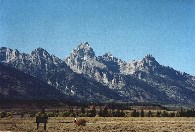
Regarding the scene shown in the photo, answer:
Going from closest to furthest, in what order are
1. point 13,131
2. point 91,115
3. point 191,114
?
point 13,131 < point 91,115 < point 191,114

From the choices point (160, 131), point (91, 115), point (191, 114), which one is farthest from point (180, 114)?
point (160, 131)

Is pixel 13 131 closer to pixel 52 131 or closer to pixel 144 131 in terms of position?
pixel 52 131

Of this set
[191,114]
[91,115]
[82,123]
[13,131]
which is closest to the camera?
[13,131]

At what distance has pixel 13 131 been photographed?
5731cm

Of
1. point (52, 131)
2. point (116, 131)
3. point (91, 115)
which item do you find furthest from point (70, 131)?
point (91, 115)

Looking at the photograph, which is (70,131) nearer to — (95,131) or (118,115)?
(95,131)

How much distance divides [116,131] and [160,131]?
6707 mm

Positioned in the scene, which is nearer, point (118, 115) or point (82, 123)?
point (82, 123)

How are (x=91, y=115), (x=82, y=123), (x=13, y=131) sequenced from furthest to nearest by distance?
(x=91, y=115) → (x=82, y=123) → (x=13, y=131)

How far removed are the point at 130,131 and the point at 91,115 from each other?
66.2 metres

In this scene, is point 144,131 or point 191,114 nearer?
point 144,131

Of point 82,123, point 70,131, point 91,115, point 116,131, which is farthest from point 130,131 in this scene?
point 91,115

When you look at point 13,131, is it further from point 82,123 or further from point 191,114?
point 191,114

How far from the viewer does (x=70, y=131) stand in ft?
190
